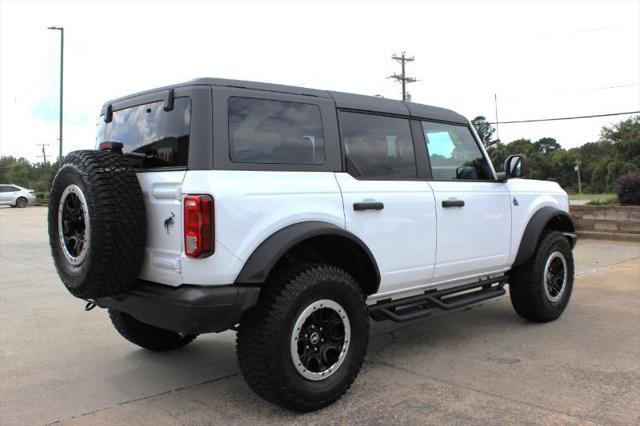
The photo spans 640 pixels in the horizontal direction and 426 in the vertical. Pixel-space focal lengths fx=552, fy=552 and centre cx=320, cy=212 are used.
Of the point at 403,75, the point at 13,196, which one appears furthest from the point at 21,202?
the point at 403,75

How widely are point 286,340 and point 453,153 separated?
243 cm

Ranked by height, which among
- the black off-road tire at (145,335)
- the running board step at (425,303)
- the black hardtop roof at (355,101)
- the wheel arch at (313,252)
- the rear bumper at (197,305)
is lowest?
the black off-road tire at (145,335)

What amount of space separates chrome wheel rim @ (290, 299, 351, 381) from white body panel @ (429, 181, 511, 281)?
46.3 inches

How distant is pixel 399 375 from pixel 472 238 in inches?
52.5

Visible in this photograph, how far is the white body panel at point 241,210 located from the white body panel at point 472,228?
4.43ft

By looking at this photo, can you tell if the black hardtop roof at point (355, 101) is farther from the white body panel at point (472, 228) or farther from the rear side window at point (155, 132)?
the white body panel at point (472, 228)

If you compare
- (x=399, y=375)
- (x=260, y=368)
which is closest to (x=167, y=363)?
(x=260, y=368)

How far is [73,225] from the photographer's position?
3.36 metres

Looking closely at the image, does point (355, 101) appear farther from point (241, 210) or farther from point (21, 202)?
point (21, 202)

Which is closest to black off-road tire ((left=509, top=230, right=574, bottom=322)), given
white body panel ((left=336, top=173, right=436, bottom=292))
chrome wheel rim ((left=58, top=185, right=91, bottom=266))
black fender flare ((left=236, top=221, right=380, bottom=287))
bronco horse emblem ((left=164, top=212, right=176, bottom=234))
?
white body panel ((left=336, top=173, right=436, bottom=292))

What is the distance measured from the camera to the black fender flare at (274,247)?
10.2 ft

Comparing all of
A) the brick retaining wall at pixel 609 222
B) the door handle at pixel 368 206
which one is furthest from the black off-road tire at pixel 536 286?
the brick retaining wall at pixel 609 222

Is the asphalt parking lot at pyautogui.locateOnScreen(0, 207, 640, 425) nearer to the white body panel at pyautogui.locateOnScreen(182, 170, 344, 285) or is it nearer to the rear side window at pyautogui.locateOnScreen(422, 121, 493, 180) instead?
the white body panel at pyautogui.locateOnScreen(182, 170, 344, 285)

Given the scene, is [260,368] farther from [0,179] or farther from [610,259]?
[0,179]
